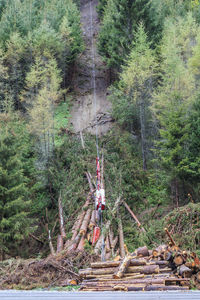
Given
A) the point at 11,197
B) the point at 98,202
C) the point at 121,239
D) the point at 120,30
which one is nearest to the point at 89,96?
the point at 120,30

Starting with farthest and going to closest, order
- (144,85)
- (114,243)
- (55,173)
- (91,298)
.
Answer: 1. (144,85)
2. (55,173)
3. (114,243)
4. (91,298)

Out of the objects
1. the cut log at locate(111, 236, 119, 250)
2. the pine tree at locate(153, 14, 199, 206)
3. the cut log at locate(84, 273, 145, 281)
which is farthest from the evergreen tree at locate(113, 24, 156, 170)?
the cut log at locate(84, 273, 145, 281)

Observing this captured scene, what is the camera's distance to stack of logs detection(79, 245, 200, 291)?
7.07 m

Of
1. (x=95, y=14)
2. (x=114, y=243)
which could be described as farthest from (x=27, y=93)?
(x=95, y=14)

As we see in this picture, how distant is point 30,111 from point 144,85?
25.3 feet

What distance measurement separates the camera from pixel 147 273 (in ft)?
25.4

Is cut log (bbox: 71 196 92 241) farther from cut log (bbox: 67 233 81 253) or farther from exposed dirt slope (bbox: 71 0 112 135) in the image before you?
exposed dirt slope (bbox: 71 0 112 135)

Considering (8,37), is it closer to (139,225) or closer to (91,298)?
(139,225)

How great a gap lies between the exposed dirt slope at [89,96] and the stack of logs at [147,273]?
54.2 ft

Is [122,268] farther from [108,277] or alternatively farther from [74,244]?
[74,244]

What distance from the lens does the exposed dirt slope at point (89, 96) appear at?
25578 millimetres

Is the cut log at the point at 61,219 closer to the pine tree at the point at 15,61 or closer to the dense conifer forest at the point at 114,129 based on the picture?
the dense conifer forest at the point at 114,129

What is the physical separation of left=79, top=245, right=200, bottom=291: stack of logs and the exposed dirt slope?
16.5m

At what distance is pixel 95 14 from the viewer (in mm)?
42750
